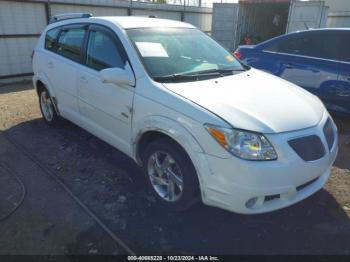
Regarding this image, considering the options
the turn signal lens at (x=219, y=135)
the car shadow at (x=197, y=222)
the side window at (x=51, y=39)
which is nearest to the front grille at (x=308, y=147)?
the turn signal lens at (x=219, y=135)

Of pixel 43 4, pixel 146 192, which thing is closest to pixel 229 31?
pixel 43 4

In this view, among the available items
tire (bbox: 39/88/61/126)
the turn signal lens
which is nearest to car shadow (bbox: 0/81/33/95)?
tire (bbox: 39/88/61/126)

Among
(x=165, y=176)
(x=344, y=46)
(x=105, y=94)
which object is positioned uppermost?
(x=344, y=46)

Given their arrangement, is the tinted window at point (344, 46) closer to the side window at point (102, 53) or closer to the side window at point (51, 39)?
the side window at point (102, 53)

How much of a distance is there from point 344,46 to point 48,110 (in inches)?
199

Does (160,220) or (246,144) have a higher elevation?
(246,144)

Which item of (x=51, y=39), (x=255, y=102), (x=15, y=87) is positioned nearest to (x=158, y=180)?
(x=255, y=102)

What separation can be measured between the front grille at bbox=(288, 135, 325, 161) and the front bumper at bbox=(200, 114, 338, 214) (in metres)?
0.03

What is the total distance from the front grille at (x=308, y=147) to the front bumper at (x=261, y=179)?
3 centimetres

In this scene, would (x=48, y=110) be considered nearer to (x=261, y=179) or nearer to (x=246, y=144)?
(x=246, y=144)

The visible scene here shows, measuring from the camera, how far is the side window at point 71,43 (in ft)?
13.1

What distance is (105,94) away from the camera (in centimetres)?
342

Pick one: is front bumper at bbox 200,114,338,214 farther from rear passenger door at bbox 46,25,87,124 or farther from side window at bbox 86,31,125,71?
rear passenger door at bbox 46,25,87,124

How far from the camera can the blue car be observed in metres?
5.00
